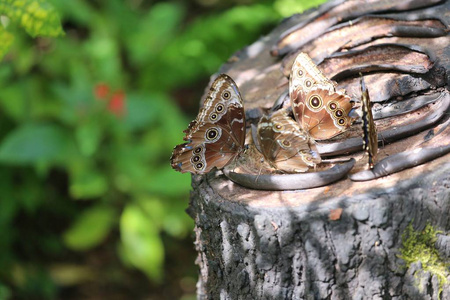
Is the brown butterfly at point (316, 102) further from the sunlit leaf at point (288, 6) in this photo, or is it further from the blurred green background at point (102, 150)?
the sunlit leaf at point (288, 6)

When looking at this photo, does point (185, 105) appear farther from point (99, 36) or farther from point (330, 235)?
point (330, 235)

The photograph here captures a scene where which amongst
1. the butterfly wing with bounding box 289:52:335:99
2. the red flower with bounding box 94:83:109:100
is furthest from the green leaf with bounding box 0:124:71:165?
the butterfly wing with bounding box 289:52:335:99

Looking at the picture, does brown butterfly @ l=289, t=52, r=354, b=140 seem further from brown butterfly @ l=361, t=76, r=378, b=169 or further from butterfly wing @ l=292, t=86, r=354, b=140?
brown butterfly @ l=361, t=76, r=378, b=169

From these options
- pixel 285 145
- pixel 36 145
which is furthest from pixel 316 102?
pixel 36 145

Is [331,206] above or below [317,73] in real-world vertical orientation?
below

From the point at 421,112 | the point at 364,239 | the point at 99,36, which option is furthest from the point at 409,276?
the point at 99,36
